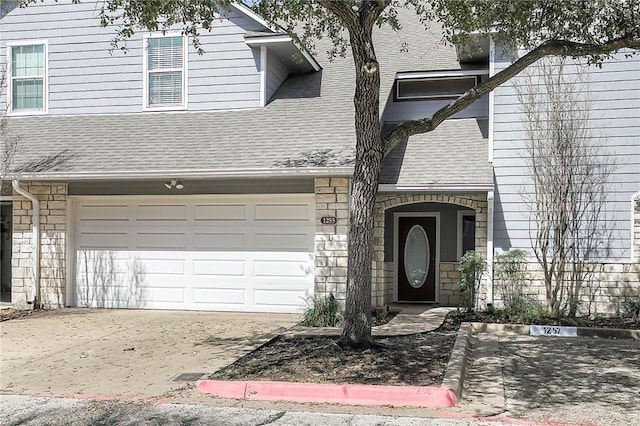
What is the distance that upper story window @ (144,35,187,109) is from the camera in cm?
1357

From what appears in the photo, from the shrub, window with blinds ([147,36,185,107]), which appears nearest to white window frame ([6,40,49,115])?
window with blinds ([147,36,185,107])

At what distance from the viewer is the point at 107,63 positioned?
13922 millimetres

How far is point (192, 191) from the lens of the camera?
40.5ft

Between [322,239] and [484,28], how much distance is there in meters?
4.61

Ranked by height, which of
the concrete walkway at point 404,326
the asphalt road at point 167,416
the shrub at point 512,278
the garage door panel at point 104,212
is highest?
the garage door panel at point 104,212

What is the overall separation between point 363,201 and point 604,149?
629cm

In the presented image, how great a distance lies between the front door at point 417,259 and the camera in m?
14.6

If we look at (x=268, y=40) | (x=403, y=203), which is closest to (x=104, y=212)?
(x=268, y=40)

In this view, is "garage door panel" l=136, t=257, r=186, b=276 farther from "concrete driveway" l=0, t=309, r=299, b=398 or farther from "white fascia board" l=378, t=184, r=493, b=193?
"white fascia board" l=378, t=184, r=493, b=193

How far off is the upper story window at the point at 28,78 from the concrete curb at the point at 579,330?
10893 mm

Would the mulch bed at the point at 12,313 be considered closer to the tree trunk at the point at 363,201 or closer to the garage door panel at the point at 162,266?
the garage door panel at the point at 162,266

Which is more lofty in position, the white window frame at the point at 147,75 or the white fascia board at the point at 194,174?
the white window frame at the point at 147,75

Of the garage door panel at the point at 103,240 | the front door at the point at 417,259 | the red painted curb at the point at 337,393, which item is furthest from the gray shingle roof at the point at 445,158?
the red painted curb at the point at 337,393

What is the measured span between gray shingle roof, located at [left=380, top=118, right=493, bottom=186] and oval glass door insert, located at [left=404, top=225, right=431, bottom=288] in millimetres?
2701
